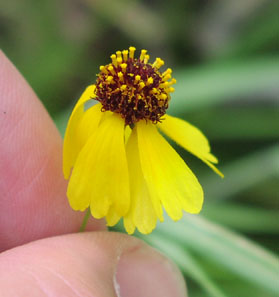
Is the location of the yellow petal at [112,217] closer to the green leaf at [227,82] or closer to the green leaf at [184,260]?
the green leaf at [184,260]

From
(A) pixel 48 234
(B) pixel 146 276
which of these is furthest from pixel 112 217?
(A) pixel 48 234

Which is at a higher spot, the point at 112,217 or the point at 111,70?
the point at 111,70

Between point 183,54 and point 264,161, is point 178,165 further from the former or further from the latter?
point 183,54

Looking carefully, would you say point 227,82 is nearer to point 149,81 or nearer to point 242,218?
point 242,218

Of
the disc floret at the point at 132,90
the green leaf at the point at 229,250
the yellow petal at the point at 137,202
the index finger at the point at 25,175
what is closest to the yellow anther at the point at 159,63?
the disc floret at the point at 132,90

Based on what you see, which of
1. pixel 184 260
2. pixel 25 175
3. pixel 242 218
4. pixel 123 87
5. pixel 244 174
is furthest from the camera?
pixel 244 174
